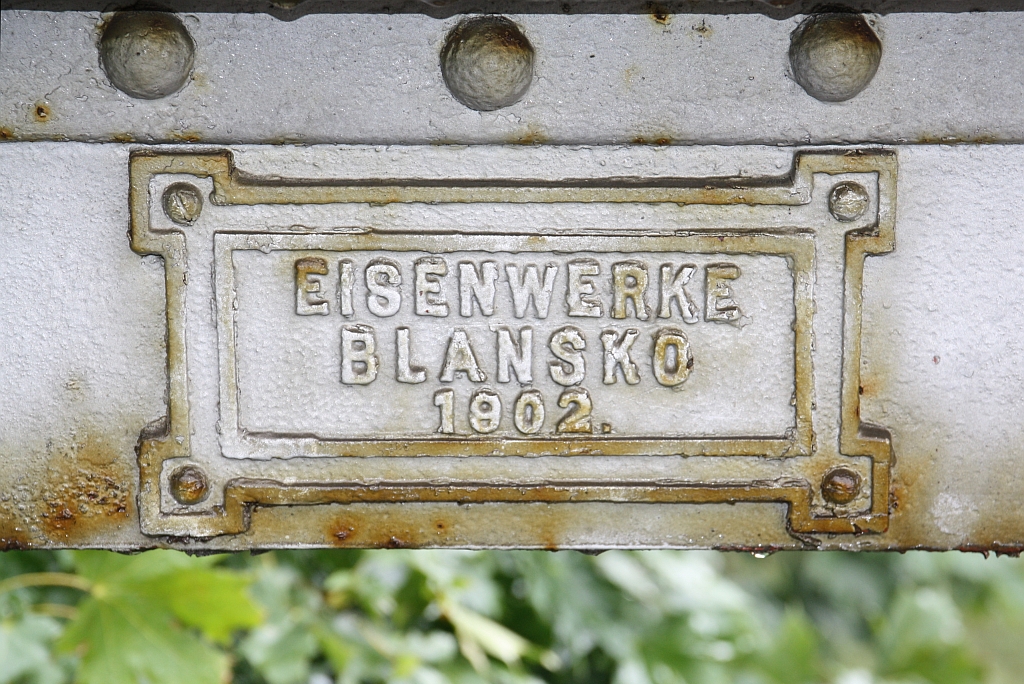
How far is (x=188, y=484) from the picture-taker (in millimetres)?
1021

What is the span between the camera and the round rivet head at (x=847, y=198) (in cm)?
99

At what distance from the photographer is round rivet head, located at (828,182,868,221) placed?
0.99 meters

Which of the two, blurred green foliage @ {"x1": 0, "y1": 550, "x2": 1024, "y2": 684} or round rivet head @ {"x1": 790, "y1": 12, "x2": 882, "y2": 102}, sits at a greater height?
round rivet head @ {"x1": 790, "y1": 12, "x2": 882, "y2": 102}

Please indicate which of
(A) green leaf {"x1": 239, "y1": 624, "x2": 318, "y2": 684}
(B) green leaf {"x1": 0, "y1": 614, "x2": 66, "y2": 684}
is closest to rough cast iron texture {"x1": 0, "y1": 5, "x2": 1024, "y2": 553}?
(B) green leaf {"x1": 0, "y1": 614, "x2": 66, "y2": 684}

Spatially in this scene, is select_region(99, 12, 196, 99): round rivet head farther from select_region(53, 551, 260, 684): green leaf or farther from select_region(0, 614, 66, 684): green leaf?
select_region(0, 614, 66, 684): green leaf

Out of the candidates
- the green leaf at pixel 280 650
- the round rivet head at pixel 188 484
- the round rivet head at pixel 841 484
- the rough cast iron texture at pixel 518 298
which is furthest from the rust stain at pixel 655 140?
the green leaf at pixel 280 650

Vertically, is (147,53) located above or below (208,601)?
above

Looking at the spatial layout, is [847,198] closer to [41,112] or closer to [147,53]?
[147,53]

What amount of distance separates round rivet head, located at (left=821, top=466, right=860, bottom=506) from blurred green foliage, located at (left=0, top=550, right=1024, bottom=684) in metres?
0.68

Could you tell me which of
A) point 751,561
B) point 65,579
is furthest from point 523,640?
point 751,561

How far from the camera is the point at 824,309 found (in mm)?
1005

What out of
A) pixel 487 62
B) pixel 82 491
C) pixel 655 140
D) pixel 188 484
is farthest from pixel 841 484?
pixel 82 491

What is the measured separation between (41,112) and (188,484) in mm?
425

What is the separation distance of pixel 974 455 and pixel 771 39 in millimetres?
506
